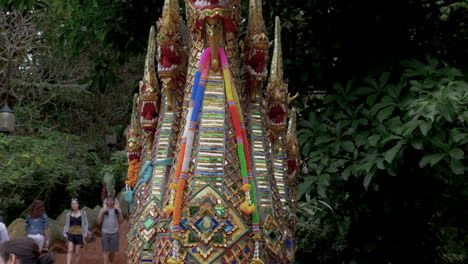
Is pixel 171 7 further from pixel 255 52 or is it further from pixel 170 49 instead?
pixel 255 52

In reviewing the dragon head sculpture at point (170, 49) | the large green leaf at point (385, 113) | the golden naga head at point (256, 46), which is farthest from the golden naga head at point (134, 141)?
the large green leaf at point (385, 113)

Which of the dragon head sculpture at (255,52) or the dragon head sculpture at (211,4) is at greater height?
the dragon head sculpture at (211,4)

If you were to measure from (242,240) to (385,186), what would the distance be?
2.99 metres

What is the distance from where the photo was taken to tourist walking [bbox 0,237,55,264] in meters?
2.77

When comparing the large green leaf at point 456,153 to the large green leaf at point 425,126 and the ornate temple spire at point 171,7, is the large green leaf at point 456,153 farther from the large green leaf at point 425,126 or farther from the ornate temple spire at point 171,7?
the ornate temple spire at point 171,7

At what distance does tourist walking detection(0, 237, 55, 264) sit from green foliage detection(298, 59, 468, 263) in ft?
9.29

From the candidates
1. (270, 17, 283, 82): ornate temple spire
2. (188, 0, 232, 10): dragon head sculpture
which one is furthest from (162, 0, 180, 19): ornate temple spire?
(270, 17, 283, 82): ornate temple spire

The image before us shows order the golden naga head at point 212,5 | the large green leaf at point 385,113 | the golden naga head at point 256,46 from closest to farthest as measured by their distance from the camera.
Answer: the golden naga head at point 212,5
the golden naga head at point 256,46
the large green leaf at point 385,113

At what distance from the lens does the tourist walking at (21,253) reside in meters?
2.77

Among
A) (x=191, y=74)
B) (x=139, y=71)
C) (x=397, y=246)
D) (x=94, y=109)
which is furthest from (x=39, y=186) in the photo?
(x=191, y=74)

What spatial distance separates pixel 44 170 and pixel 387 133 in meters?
9.64

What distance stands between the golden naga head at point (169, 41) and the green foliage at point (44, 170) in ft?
25.1

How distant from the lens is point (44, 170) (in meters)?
13.0

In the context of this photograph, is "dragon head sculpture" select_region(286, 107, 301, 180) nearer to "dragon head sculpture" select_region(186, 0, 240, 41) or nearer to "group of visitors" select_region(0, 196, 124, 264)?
"dragon head sculpture" select_region(186, 0, 240, 41)
